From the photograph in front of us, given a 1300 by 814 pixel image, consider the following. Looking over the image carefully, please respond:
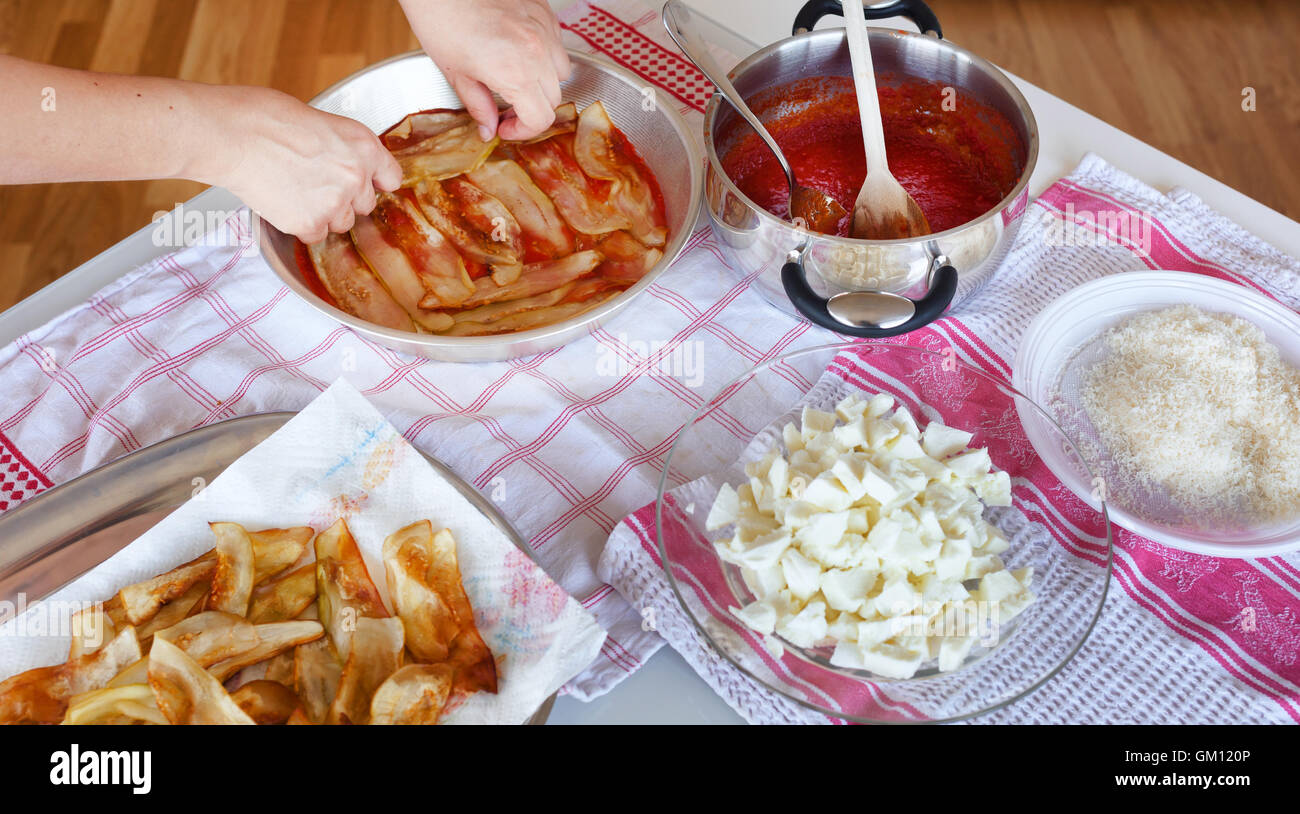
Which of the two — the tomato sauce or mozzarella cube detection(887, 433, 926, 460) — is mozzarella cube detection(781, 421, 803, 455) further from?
the tomato sauce

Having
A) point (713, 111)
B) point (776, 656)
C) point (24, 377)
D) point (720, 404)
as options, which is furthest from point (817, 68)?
point (24, 377)

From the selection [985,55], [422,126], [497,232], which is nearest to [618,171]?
[497,232]

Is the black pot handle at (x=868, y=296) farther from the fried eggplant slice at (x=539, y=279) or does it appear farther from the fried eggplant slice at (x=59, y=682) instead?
the fried eggplant slice at (x=59, y=682)

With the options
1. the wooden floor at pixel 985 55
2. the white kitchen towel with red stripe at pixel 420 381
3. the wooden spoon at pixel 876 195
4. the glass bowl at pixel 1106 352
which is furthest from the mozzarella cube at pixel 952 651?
the wooden floor at pixel 985 55

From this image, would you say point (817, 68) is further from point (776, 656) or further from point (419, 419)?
point (776, 656)

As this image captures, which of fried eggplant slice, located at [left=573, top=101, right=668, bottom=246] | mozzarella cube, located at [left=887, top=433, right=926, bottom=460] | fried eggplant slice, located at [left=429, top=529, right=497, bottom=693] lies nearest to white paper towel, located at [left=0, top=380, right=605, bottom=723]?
fried eggplant slice, located at [left=429, top=529, right=497, bottom=693]
